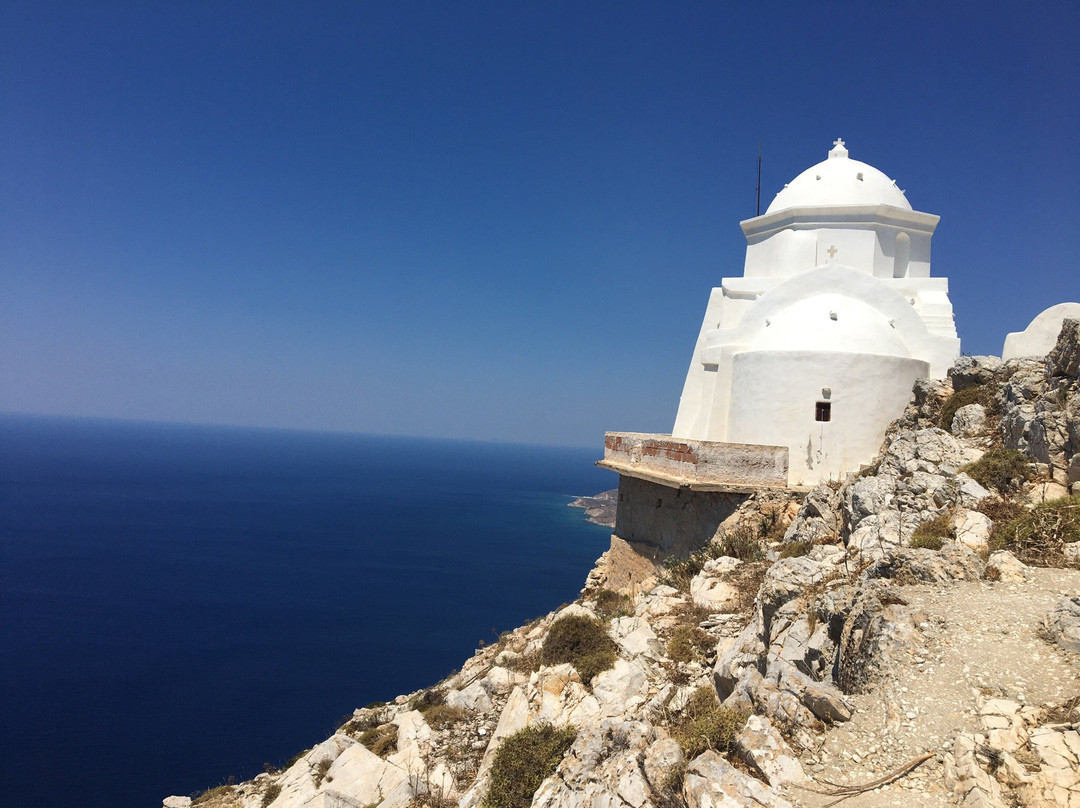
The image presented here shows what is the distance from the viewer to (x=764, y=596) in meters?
7.56

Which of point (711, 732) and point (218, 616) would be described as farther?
point (218, 616)

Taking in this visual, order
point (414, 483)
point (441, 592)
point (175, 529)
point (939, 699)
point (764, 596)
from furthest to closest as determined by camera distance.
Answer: point (414, 483)
point (175, 529)
point (441, 592)
point (764, 596)
point (939, 699)

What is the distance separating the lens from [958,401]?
11.5 m

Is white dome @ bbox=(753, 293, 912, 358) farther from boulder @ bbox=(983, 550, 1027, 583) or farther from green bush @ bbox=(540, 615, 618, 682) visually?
boulder @ bbox=(983, 550, 1027, 583)

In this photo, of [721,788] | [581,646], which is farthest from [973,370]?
[721,788]

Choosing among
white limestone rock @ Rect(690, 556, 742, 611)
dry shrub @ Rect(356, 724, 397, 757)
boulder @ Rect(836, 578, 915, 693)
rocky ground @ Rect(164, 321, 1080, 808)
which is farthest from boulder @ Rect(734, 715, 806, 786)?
dry shrub @ Rect(356, 724, 397, 757)

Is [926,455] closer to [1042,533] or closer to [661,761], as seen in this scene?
[1042,533]

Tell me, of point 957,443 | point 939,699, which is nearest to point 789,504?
point 957,443

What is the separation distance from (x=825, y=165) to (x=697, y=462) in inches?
421

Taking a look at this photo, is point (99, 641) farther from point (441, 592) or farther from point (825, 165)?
point (825, 165)

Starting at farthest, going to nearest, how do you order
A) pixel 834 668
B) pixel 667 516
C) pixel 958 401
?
pixel 667 516
pixel 958 401
pixel 834 668

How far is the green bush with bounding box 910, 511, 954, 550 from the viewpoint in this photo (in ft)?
23.5

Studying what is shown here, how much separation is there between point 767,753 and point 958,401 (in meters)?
8.94

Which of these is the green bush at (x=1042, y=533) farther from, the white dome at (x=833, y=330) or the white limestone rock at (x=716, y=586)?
the white dome at (x=833, y=330)
